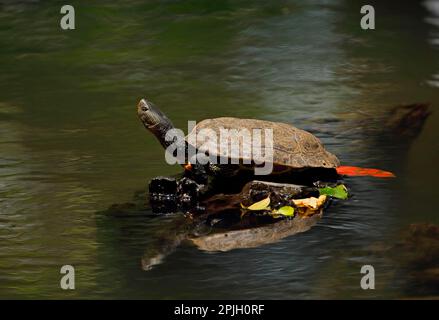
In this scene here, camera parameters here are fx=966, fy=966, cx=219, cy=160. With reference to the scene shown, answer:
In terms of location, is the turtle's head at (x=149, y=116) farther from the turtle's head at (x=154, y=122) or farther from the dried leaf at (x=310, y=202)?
the dried leaf at (x=310, y=202)

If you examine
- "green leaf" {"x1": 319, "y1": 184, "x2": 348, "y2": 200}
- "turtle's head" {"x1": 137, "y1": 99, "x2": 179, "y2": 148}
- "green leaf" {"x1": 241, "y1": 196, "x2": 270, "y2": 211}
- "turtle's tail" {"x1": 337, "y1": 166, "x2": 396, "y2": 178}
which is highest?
"turtle's head" {"x1": 137, "y1": 99, "x2": 179, "y2": 148}

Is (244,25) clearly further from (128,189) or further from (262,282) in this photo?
(262,282)

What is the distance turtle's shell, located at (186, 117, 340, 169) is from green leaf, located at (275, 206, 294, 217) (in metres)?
0.31

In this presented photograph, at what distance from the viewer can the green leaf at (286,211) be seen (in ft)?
19.8

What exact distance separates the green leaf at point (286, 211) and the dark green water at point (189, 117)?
0.25 meters

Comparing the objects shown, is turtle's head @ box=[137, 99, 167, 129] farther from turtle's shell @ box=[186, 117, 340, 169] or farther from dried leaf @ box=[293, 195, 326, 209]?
dried leaf @ box=[293, 195, 326, 209]

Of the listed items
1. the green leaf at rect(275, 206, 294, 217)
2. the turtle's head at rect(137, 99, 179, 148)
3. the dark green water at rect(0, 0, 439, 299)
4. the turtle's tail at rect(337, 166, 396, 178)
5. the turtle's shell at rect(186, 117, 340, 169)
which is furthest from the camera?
the turtle's tail at rect(337, 166, 396, 178)

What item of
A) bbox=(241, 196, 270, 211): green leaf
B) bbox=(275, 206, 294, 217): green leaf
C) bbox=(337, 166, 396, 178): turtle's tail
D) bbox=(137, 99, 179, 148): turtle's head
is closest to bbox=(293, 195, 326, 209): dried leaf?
bbox=(275, 206, 294, 217): green leaf

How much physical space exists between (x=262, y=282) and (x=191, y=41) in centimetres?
653

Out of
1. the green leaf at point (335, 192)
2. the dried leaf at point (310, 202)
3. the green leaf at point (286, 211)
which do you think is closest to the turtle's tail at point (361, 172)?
the green leaf at point (335, 192)

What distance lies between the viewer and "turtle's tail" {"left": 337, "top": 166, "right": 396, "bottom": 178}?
22.0ft

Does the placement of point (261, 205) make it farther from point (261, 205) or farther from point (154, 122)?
point (154, 122)

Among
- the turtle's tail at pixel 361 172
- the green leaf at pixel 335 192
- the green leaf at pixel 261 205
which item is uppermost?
the turtle's tail at pixel 361 172

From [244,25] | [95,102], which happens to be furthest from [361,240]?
[244,25]
